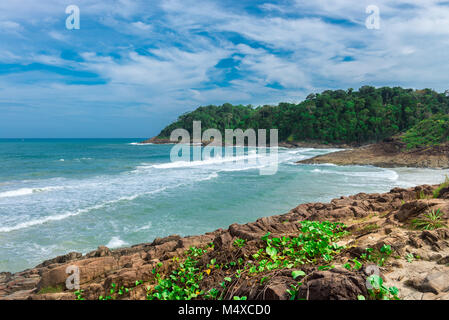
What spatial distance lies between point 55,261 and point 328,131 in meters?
70.8

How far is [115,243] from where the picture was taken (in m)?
9.08

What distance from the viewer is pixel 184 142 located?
106938 millimetres

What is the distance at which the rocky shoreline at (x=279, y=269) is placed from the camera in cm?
298

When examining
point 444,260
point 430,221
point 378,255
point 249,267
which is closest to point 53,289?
point 249,267

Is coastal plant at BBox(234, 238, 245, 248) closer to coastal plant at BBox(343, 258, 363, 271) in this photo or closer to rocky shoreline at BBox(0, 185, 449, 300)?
rocky shoreline at BBox(0, 185, 449, 300)

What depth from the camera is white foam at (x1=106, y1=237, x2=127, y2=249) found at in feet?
29.0

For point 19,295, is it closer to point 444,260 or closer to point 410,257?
point 410,257

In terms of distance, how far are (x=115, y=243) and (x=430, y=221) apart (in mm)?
9107

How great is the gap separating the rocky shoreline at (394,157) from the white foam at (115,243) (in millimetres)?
27667

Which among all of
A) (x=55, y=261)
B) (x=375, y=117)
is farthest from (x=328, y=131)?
(x=55, y=261)

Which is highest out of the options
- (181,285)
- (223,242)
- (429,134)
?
(429,134)
